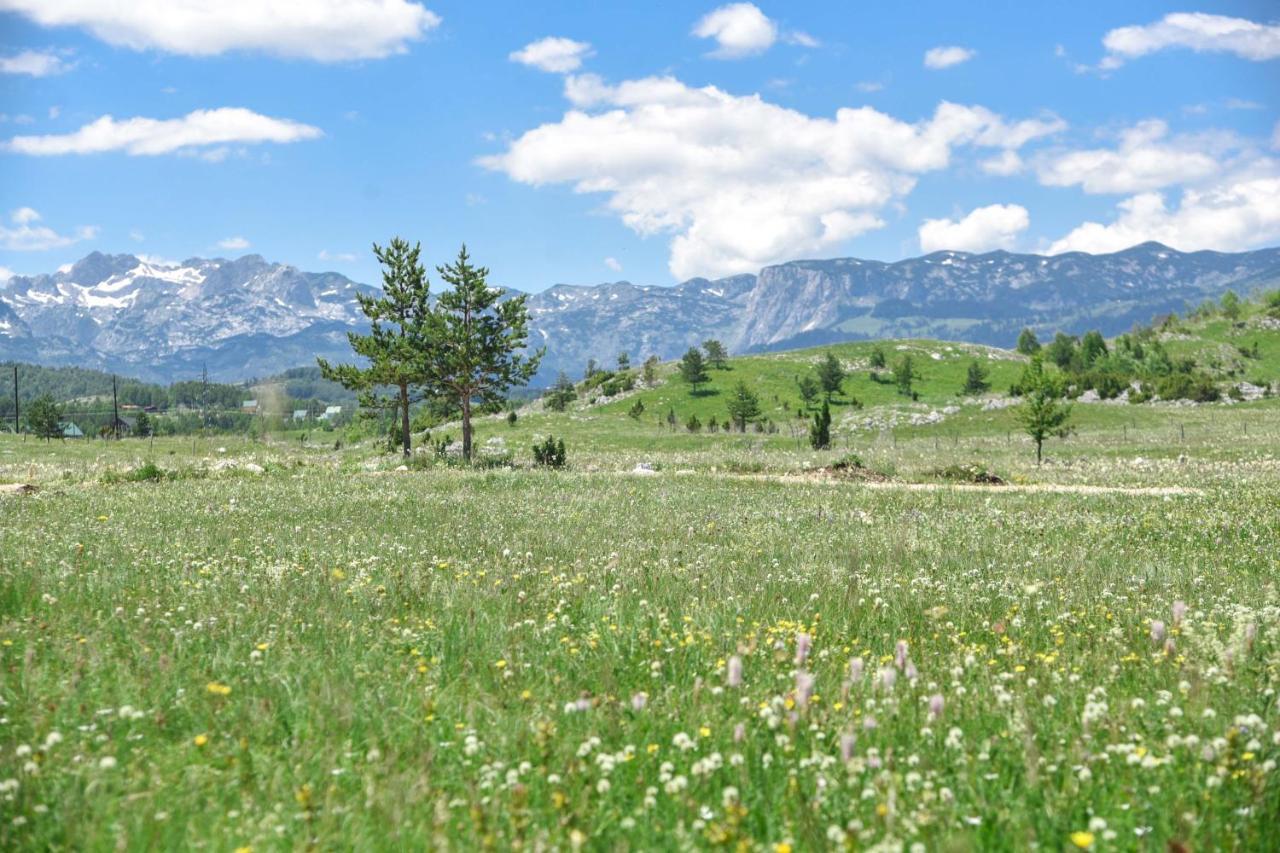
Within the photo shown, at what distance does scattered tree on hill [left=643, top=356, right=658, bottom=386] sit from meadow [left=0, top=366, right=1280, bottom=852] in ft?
392

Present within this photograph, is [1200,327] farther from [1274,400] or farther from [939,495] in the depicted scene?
[939,495]

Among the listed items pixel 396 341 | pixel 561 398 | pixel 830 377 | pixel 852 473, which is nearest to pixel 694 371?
pixel 561 398

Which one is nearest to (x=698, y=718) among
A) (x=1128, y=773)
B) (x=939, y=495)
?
(x=1128, y=773)

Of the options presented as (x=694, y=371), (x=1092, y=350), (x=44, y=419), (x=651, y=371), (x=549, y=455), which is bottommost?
(x=549, y=455)

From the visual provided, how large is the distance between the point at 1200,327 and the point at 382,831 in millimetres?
156881

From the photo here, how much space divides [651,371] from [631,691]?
132 metres

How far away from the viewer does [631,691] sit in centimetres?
554

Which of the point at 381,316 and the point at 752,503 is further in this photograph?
the point at 381,316

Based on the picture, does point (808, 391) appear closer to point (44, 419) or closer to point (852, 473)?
point (852, 473)

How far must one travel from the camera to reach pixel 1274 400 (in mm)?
82688

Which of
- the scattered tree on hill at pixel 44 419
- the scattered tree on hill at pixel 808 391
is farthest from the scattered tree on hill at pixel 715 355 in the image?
the scattered tree on hill at pixel 44 419

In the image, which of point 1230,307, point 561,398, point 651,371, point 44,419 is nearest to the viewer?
point 44,419

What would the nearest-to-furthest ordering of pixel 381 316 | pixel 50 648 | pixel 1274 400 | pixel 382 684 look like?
pixel 382 684 → pixel 50 648 → pixel 381 316 → pixel 1274 400

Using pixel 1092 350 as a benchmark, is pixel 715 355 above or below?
above
